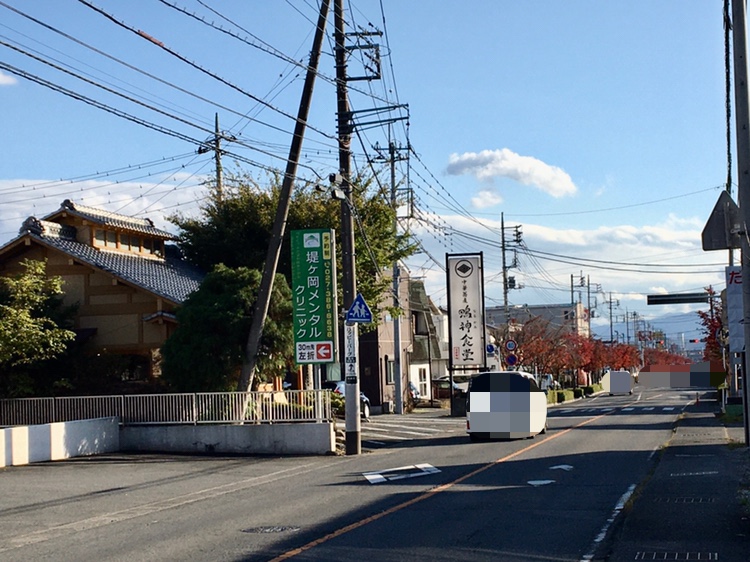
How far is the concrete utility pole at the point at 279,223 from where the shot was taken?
76.7 feet

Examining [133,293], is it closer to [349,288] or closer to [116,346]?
[116,346]

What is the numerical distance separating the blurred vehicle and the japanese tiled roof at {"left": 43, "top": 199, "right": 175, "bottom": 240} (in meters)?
20.8

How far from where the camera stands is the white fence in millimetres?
23156

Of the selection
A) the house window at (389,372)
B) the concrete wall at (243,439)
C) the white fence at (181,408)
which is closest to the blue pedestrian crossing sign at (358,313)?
the white fence at (181,408)

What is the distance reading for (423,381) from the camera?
190ft

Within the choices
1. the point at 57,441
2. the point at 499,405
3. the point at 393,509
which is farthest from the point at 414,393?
the point at 393,509

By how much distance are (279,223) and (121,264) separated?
8.05m

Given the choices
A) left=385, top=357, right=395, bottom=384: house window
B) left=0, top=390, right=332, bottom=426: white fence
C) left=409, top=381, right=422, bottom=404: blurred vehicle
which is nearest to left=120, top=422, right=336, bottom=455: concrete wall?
left=0, top=390, right=332, bottom=426: white fence

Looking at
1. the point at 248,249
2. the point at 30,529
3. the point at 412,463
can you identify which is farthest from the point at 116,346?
the point at 30,529

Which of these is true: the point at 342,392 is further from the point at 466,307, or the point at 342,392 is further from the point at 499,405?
the point at 499,405

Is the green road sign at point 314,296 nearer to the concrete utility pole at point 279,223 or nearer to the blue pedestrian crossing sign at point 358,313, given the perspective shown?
the concrete utility pole at point 279,223

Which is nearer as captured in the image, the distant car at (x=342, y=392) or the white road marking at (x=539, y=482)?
the white road marking at (x=539, y=482)

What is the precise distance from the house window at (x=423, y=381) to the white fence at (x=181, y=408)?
34.0m

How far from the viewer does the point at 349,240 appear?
2297 centimetres
